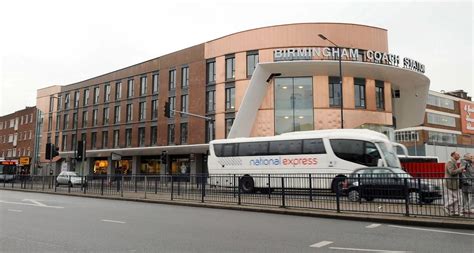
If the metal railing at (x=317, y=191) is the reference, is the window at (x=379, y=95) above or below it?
above

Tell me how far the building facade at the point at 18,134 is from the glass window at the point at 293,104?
48810mm

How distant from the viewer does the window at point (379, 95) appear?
39094 millimetres

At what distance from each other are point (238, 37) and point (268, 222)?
105ft

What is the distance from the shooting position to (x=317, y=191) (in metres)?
13.8

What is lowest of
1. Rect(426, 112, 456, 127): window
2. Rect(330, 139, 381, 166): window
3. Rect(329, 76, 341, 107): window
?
Rect(330, 139, 381, 166): window

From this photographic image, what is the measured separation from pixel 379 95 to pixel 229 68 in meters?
15.4

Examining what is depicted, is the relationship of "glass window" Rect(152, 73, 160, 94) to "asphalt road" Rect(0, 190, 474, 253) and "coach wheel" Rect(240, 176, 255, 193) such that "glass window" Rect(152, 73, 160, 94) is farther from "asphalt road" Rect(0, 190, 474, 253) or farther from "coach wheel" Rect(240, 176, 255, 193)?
"asphalt road" Rect(0, 190, 474, 253)

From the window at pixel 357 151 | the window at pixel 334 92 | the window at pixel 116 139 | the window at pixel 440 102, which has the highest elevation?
the window at pixel 440 102

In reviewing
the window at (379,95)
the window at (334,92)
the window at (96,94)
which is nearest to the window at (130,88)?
the window at (96,94)

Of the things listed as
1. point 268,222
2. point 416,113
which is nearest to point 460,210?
point 268,222

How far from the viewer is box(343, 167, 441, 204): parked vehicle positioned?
455 inches

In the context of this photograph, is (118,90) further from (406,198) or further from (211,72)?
(406,198)

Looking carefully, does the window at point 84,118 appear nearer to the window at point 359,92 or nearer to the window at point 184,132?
the window at point 184,132

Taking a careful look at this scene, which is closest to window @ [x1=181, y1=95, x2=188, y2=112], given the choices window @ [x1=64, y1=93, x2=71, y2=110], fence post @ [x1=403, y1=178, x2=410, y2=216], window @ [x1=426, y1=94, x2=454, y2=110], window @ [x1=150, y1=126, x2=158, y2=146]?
window @ [x1=150, y1=126, x2=158, y2=146]
